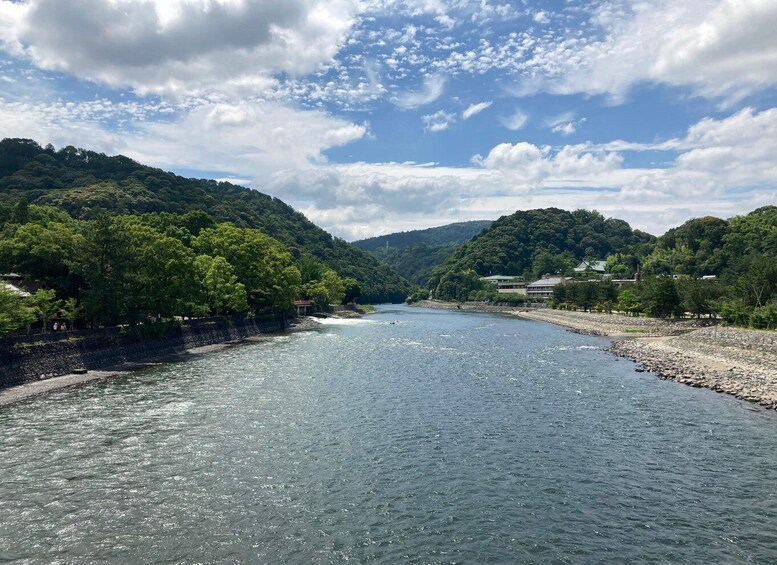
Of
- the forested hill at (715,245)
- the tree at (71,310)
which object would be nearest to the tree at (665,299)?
the forested hill at (715,245)

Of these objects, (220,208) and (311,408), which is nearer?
(311,408)

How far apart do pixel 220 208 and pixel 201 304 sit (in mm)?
108456

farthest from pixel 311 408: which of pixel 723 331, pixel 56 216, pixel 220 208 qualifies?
pixel 220 208

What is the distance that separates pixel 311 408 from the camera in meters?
30.7

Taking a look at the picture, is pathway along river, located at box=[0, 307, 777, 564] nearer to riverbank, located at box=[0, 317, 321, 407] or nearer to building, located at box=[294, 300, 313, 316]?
riverbank, located at box=[0, 317, 321, 407]

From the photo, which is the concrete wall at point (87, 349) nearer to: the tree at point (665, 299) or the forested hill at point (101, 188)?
the tree at point (665, 299)

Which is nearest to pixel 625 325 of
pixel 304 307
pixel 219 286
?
pixel 304 307

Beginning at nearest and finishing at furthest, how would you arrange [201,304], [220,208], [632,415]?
[632,415] → [201,304] → [220,208]

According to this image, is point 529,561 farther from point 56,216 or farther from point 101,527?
point 56,216

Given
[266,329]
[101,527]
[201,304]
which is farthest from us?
[266,329]

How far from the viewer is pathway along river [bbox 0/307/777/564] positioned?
49.0 feet

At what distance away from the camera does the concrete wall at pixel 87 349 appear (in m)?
34.6

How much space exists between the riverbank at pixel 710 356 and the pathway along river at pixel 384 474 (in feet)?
8.44

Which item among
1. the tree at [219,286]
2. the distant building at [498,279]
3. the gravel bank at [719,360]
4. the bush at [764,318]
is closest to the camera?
the gravel bank at [719,360]
